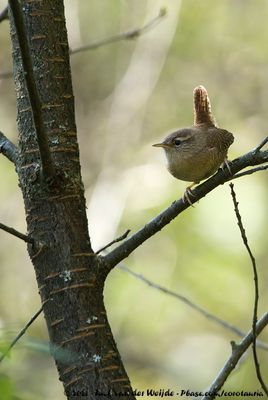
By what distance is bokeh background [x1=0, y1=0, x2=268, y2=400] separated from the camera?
21.8ft

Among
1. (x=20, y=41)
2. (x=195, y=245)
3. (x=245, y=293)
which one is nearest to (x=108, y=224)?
(x=195, y=245)

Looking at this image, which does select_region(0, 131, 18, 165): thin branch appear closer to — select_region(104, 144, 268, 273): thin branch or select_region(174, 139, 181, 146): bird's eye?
select_region(104, 144, 268, 273): thin branch

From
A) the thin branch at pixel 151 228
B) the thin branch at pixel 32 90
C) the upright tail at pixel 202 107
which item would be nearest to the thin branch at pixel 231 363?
the thin branch at pixel 151 228

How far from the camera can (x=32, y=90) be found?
2.04 meters

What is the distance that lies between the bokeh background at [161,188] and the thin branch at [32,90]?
3.53 metres

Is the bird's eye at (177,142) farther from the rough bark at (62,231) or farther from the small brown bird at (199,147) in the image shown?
the rough bark at (62,231)

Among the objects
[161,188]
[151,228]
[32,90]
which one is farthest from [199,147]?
[161,188]

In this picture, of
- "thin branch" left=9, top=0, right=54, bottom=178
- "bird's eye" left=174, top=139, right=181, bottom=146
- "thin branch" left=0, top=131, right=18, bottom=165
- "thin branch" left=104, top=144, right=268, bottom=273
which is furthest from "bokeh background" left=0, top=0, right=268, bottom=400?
"thin branch" left=9, top=0, right=54, bottom=178

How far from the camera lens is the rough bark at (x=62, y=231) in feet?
7.20

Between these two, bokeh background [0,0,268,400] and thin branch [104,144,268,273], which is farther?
bokeh background [0,0,268,400]

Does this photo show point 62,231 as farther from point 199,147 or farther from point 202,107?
point 202,107

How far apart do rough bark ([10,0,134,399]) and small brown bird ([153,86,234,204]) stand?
46.1 inches

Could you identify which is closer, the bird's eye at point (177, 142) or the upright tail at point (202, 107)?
the upright tail at point (202, 107)

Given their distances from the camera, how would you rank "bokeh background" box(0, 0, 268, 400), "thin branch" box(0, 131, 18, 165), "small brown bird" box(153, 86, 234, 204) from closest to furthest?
"thin branch" box(0, 131, 18, 165)
"small brown bird" box(153, 86, 234, 204)
"bokeh background" box(0, 0, 268, 400)
